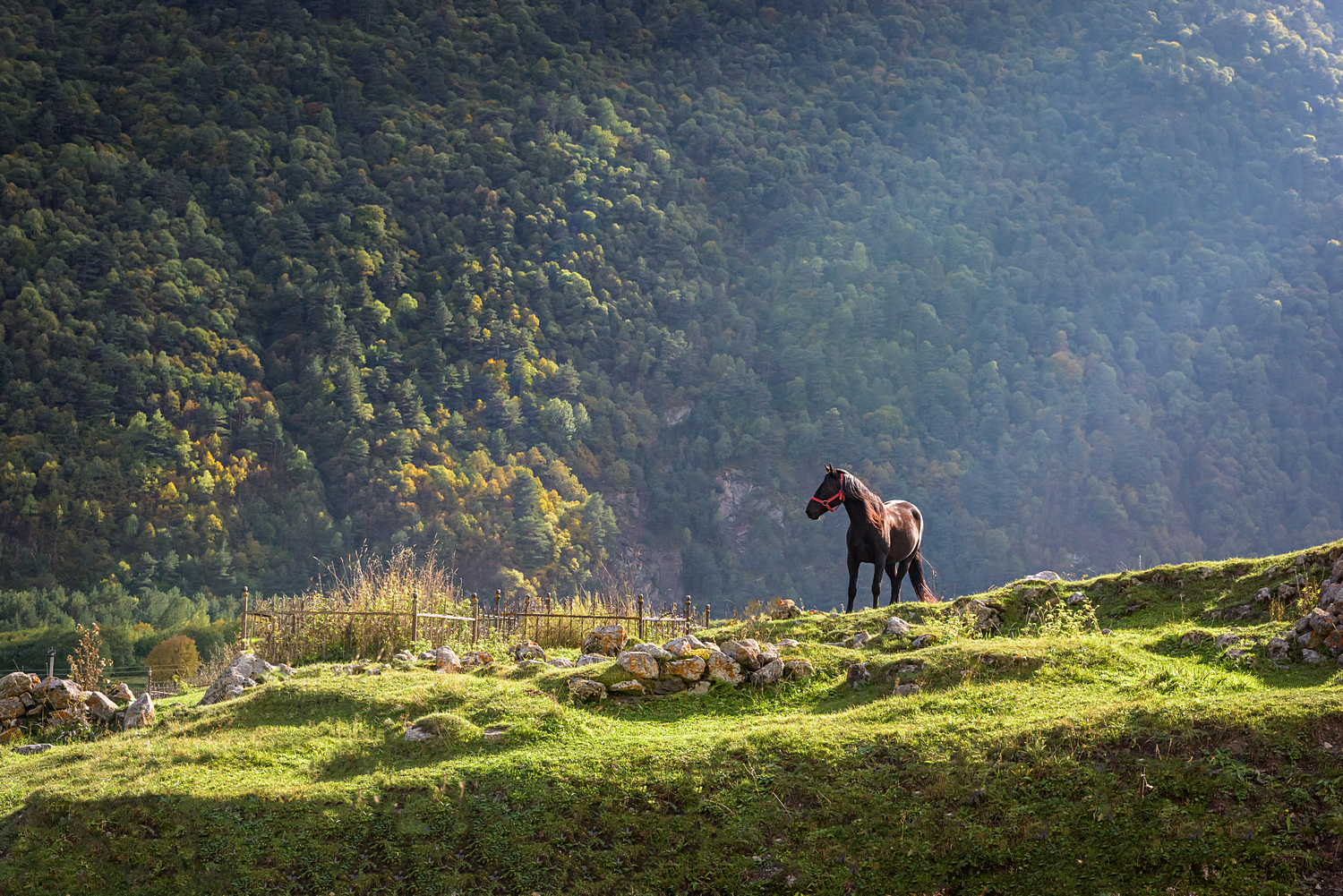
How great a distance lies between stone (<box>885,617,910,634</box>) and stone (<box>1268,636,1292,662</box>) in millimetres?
4209

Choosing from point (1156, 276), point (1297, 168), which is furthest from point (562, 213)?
point (1297, 168)

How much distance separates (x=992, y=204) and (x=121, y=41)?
95886mm

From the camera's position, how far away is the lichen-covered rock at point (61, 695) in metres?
14.5

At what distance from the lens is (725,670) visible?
12406mm

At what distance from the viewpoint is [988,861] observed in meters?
8.11

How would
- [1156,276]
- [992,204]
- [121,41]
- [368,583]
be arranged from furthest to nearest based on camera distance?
1. [992,204]
2. [1156,276]
3. [121,41]
4. [368,583]

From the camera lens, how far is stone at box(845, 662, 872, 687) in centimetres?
1194

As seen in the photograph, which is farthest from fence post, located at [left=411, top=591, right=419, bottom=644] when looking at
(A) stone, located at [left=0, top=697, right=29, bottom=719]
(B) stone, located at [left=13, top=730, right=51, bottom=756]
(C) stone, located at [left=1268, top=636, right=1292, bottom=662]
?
(C) stone, located at [left=1268, top=636, right=1292, bottom=662]

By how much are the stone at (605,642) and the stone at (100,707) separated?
→ 6260mm

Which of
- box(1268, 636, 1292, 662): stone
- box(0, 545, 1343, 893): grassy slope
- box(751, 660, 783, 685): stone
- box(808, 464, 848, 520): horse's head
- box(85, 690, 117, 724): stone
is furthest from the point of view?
box(808, 464, 848, 520): horse's head

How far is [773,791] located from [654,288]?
10885 cm

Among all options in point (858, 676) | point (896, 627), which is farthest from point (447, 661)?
point (896, 627)

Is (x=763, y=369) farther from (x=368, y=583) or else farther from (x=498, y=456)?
(x=368, y=583)

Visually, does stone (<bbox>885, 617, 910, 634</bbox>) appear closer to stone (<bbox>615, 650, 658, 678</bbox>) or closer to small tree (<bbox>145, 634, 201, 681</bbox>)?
stone (<bbox>615, 650, 658, 678</bbox>)
